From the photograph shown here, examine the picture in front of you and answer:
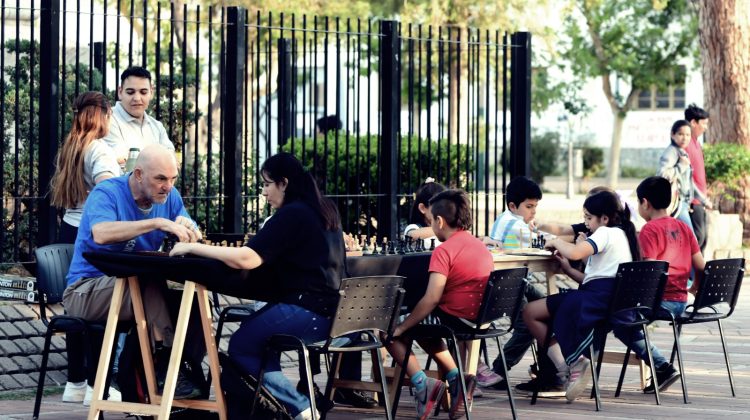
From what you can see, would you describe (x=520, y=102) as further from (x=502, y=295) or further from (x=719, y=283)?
(x=502, y=295)

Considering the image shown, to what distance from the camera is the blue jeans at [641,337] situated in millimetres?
8578

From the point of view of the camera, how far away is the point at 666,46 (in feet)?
150

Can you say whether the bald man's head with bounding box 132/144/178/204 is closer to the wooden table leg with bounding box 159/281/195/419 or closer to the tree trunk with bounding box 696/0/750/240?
the wooden table leg with bounding box 159/281/195/419

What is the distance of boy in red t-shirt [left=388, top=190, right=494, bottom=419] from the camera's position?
766cm

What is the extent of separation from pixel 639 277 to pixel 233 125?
402cm

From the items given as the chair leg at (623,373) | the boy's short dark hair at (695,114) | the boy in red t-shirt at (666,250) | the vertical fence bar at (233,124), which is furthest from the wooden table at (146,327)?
→ the boy's short dark hair at (695,114)

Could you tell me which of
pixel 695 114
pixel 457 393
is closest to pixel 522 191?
pixel 457 393

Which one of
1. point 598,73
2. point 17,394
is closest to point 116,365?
point 17,394

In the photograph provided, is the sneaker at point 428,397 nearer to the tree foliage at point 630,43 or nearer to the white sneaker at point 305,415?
the white sneaker at point 305,415

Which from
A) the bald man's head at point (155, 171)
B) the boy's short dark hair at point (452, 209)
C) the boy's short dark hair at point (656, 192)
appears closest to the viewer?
the bald man's head at point (155, 171)

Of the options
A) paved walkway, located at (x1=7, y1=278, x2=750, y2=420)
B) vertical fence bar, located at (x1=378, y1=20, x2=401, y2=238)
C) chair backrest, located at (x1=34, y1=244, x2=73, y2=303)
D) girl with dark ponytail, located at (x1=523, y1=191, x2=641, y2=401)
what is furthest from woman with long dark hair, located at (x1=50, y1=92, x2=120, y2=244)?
vertical fence bar, located at (x1=378, y1=20, x2=401, y2=238)

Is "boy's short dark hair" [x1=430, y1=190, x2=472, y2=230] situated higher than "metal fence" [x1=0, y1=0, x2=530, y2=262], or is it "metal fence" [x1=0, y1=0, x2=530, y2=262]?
"metal fence" [x1=0, y1=0, x2=530, y2=262]

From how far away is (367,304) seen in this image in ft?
23.0

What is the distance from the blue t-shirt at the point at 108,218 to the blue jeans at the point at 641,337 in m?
2.91
